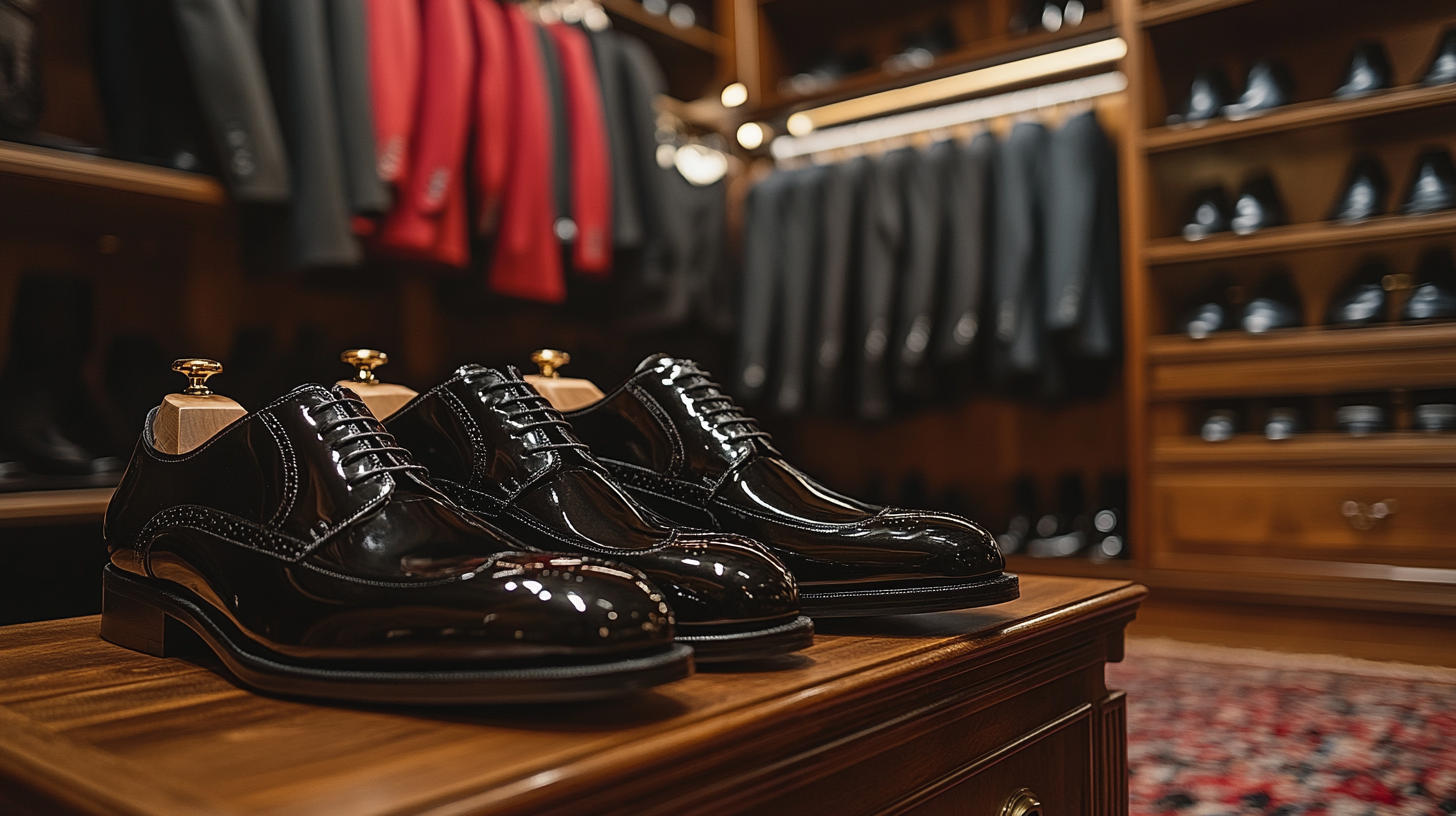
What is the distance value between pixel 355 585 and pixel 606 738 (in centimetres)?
15

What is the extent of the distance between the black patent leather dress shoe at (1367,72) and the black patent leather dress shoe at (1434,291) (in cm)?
40

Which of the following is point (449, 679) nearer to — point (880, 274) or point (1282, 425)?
point (1282, 425)

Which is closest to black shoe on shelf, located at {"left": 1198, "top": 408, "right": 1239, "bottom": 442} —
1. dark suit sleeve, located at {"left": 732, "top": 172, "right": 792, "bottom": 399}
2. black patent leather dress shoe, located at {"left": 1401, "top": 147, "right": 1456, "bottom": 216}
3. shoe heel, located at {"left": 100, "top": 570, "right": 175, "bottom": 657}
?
black patent leather dress shoe, located at {"left": 1401, "top": 147, "right": 1456, "bottom": 216}

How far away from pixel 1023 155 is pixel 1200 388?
757 mm

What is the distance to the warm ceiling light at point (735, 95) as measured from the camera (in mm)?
3256

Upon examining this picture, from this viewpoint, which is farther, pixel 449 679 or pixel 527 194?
pixel 527 194

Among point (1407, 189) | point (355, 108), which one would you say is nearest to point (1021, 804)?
point (355, 108)

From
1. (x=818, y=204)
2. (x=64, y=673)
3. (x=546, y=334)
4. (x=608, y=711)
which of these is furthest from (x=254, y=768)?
(x=818, y=204)

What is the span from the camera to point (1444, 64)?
7.28ft

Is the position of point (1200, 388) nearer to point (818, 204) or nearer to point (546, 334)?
point (818, 204)

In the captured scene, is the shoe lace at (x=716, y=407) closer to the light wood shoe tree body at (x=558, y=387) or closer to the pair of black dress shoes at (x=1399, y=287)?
the light wood shoe tree body at (x=558, y=387)

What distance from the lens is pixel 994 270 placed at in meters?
2.75

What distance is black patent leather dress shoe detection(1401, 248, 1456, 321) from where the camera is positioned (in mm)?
2107

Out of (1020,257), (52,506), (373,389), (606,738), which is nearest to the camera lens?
(606,738)
